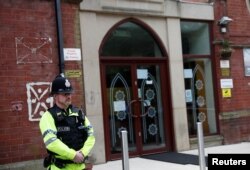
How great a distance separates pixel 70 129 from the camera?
181 inches

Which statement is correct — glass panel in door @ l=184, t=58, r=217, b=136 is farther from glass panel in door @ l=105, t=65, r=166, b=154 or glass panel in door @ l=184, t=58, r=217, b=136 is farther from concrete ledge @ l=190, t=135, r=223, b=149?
glass panel in door @ l=105, t=65, r=166, b=154

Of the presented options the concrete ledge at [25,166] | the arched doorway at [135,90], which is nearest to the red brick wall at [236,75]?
the arched doorway at [135,90]

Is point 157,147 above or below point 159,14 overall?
below

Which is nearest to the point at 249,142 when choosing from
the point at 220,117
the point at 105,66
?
the point at 220,117

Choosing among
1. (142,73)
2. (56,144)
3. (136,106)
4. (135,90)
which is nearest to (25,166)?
(136,106)

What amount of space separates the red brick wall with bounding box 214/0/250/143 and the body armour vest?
24.8 ft

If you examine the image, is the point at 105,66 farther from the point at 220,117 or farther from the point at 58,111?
the point at 58,111

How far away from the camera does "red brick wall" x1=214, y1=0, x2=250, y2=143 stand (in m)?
11.7

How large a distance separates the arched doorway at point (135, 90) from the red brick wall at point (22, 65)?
142 centimetres

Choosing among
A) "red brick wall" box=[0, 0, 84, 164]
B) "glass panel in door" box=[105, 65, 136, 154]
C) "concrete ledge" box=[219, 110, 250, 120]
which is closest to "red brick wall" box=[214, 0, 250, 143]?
"concrete ledge" box=[219, 110, 250, 120]

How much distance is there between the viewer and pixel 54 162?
→ 14.9ft

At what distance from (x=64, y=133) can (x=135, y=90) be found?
571 centimetres

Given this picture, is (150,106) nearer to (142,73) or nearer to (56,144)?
(142,73)

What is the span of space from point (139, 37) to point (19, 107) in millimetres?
3535
